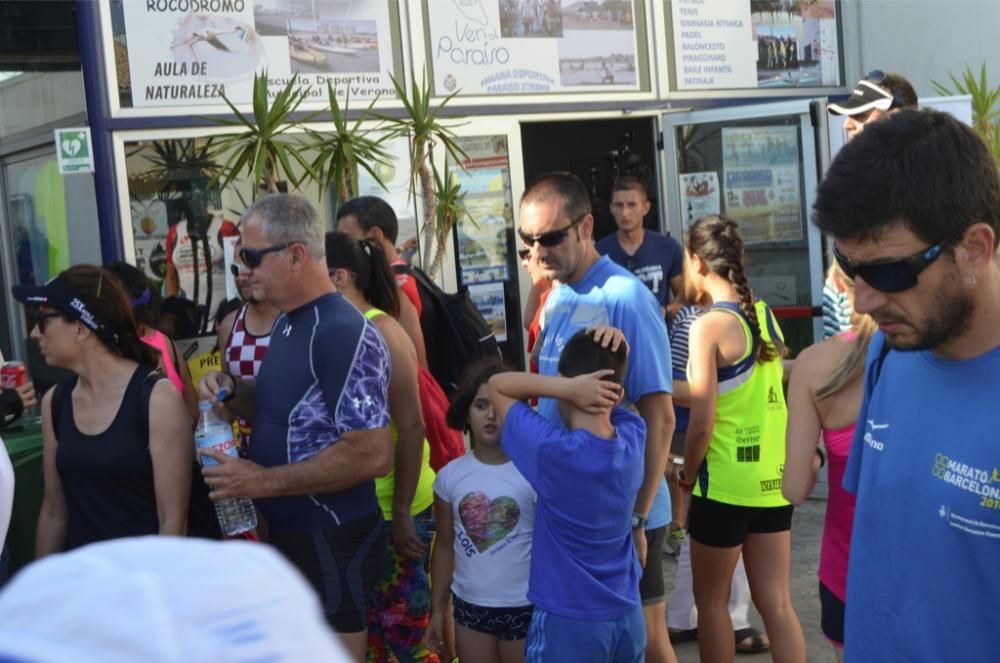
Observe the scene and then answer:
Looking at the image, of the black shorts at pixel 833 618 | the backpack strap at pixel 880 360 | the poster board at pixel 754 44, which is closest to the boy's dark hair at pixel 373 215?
the black shorts at pixel 833 618

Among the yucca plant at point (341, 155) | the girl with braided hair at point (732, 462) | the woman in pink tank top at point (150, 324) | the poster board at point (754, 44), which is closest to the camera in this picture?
the girl with braided hair at point (732, 462)

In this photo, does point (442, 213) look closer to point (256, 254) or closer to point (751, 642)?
point (751, 642)

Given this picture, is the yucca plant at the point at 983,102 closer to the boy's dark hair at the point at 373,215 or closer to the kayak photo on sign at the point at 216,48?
the kayak photo on sign at the point at 216,48

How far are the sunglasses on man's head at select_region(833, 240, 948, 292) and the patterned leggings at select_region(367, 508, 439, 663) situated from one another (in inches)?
115

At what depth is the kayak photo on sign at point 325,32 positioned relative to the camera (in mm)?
8227

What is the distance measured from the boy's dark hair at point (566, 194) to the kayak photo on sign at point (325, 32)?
457 cm

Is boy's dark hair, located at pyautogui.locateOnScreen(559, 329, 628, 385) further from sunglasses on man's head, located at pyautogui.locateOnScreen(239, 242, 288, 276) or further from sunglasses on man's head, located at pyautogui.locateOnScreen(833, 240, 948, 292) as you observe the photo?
sunglasses on man's head, located at pyautogui.locateOnScreen(833, 240, 948, 292)

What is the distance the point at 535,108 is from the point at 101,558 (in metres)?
8.70

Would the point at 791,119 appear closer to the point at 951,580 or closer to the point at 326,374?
the point at 326,374

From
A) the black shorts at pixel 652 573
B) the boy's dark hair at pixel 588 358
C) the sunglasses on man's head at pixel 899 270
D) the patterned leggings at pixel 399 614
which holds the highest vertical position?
the sunglasses on man's head at pixel 899 270

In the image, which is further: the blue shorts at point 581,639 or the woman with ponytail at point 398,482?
the woman with ponytail at point 398,482

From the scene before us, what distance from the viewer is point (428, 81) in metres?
8.77

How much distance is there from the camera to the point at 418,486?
187 inches

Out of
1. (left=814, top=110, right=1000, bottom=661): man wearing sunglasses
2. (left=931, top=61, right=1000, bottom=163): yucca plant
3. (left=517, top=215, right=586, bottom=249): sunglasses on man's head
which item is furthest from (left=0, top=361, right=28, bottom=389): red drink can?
(left=931, top=61, right=1000, bottom=163): yucca plant
